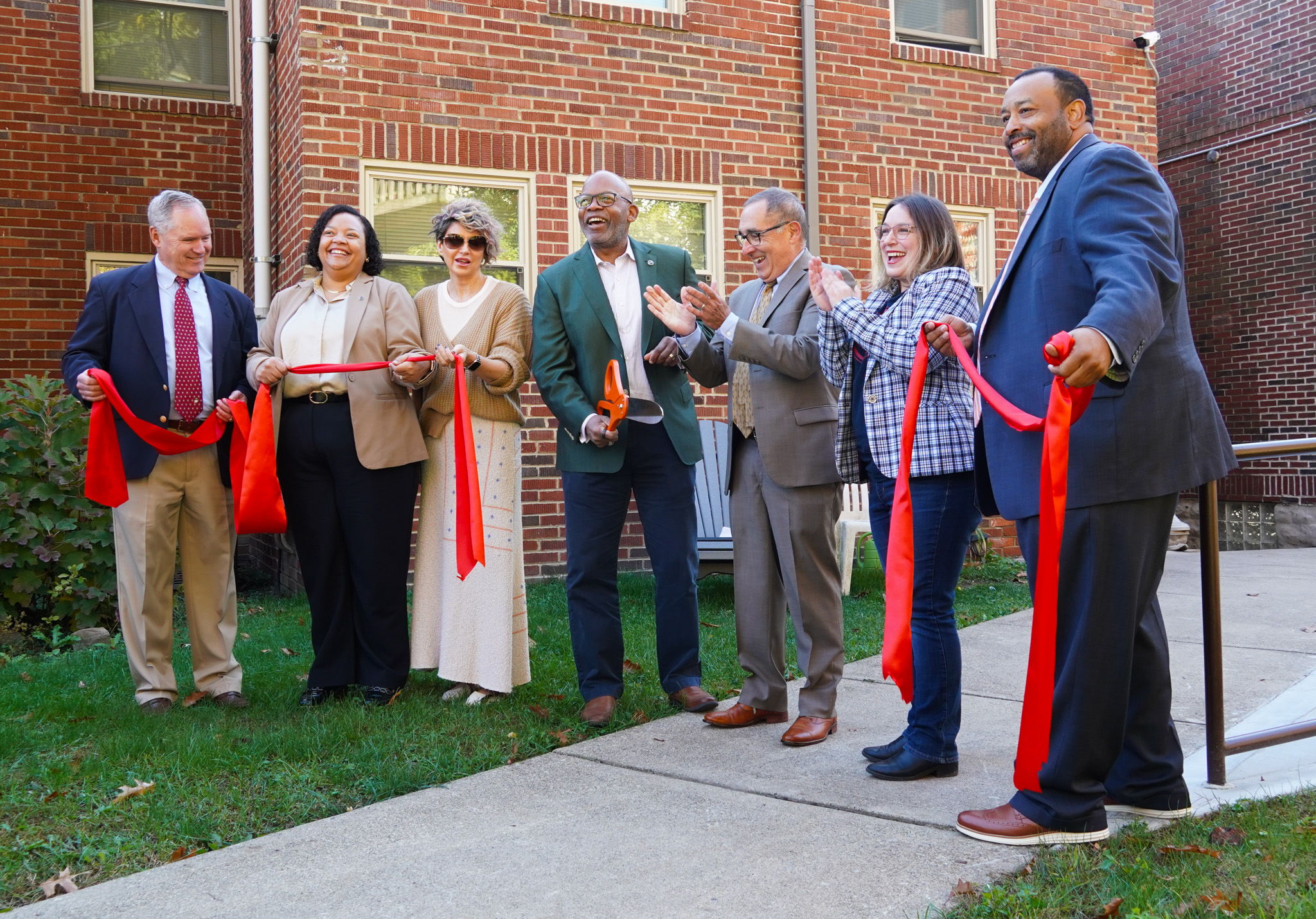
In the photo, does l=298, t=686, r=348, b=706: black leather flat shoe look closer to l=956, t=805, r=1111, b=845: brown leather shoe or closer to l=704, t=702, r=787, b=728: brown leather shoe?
l=704, t=702, r=787, b=728: brown leather shoe

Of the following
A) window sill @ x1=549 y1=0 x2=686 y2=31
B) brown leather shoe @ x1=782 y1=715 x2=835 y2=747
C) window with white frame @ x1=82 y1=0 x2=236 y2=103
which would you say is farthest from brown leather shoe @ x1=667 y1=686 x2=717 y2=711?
window with white frame @ x1=82 y1=0 x2=236 y2=103

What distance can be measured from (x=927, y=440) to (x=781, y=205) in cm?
126

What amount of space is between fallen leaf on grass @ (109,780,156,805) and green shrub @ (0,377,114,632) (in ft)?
12.2

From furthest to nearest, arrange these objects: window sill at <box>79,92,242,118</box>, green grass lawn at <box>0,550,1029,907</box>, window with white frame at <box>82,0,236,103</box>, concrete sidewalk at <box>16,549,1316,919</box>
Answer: window with white frame at <box>82,0,236,103</box>, window sill at <box>79,92,242,118</box>, green grass lawn at <box>0,550,1029,907</box>, concrete sidewalk at <box>16,549,1316,919</box>

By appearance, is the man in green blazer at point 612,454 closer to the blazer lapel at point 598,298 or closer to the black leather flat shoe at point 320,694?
the blazer lapel at point 598,298

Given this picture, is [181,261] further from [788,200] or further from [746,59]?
[746,59]

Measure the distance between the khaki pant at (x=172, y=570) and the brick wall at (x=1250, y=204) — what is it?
11.9m

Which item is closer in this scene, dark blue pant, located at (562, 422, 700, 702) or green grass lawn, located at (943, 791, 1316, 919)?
green grass lawn, located at (943, 791, 1316, 919)

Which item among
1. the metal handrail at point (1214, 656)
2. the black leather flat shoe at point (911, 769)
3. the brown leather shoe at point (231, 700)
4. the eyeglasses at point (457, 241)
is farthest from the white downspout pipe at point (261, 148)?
the metal handrail at point (1214, 656)

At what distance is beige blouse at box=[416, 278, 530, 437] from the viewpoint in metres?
5.21

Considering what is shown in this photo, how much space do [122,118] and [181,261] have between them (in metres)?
5.43

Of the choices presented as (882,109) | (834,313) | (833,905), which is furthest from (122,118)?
(833,905)

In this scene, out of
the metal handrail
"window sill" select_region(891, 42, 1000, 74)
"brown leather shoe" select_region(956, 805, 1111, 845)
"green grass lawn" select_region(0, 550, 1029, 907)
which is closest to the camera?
"brown leather shoe" select_region(956, 805, 1111, 845)

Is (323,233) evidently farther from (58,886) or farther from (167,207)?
(58,886)
